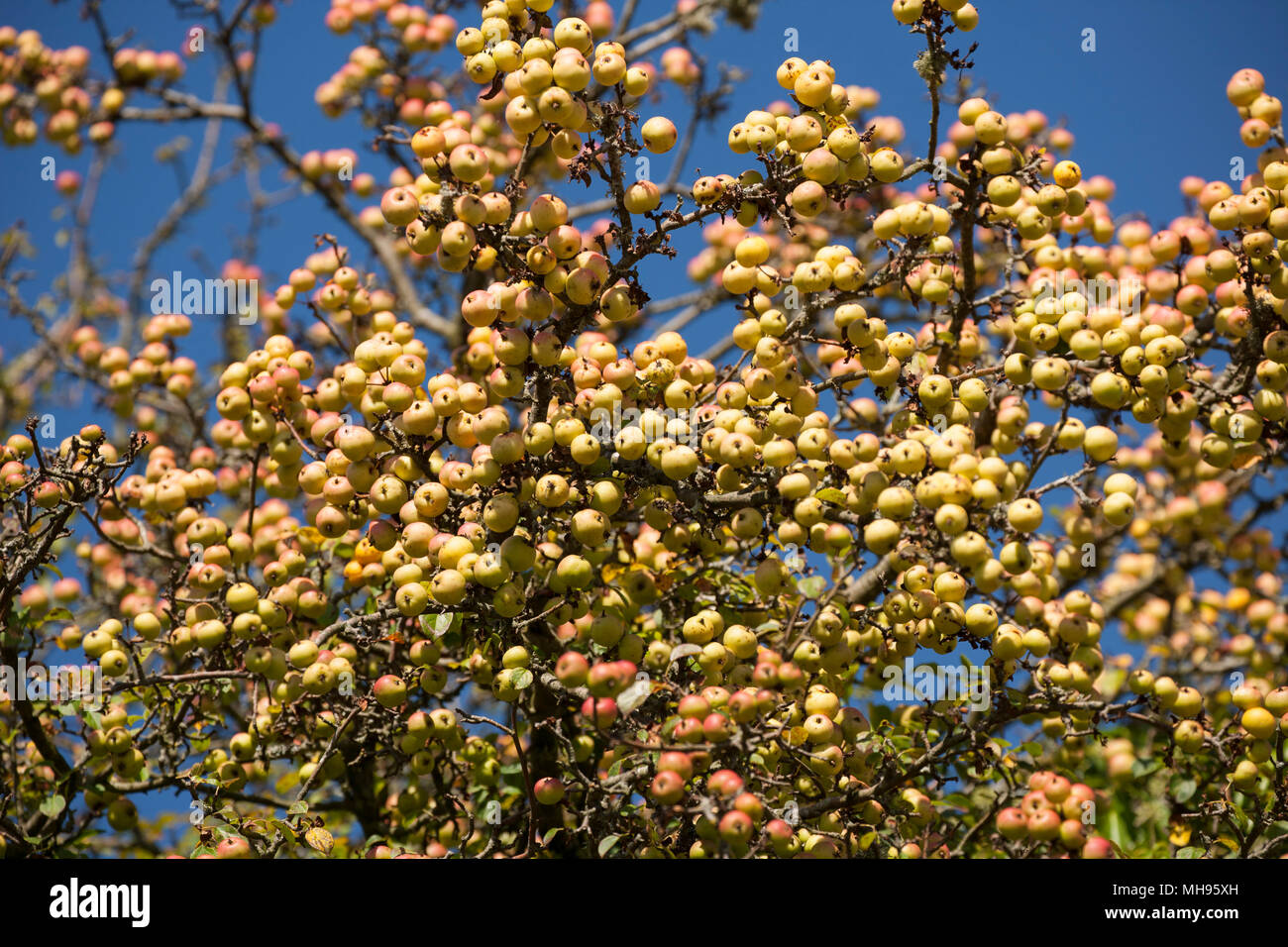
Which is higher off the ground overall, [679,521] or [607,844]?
[679,521]

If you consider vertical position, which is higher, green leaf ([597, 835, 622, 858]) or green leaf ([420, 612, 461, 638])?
green leaf ([420, 612, 461, 638])

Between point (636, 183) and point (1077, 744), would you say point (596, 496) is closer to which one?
point (636, 183)

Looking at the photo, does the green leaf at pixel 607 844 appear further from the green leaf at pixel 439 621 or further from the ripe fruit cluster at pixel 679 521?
the green leaf at pixel 439 621

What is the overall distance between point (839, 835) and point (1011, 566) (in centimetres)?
131

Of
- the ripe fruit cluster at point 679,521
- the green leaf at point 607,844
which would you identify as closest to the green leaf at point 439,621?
the ripe fruit cluster at point 679,521

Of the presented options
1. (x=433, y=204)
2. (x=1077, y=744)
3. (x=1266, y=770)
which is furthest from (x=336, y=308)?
(x=1266, y=770)

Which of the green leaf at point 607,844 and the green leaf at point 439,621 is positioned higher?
the green leaf at point 439,621

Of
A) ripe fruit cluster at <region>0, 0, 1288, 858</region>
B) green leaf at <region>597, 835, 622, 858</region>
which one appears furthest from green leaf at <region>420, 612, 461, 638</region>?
green leaf at <region>597, 835, 622, 858</region>

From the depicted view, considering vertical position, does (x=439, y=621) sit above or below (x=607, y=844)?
above

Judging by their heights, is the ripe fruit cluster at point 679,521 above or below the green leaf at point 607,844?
above

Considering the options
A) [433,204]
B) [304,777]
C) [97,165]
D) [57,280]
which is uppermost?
[97,165]

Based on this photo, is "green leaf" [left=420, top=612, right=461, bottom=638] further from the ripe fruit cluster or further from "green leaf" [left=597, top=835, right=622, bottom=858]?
"green leaf" [left=597, top=835, right=622, bottom=858]

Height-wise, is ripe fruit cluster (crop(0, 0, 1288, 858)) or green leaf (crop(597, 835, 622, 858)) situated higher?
ripe fruit cluster (crop(0, 0, 1288, 858))

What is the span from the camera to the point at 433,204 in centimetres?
491
